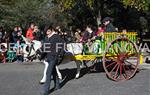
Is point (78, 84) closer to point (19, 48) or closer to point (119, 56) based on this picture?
point (119, 56)

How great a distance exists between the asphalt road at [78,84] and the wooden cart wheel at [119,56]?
256 mm

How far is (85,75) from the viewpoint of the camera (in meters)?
14.1

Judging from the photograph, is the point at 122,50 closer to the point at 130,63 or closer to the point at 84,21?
the point at 130,63

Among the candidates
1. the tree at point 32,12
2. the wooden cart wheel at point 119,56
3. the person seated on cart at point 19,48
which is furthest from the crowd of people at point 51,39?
the tree at point 32,12

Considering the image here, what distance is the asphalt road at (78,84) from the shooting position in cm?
1127

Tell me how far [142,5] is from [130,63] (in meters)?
15.2

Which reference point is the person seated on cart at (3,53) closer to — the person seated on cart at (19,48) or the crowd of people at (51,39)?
the crowd of people at (51,39)

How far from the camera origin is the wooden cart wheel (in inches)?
505

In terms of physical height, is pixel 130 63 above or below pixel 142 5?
below

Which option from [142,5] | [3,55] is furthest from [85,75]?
[142,5]

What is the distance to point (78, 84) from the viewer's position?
12414 mm

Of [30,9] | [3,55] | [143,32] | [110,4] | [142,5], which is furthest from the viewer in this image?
[143,32]

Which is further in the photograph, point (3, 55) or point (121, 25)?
point (121, 25)

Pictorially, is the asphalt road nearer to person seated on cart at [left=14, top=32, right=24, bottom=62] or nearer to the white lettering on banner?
the white lettering on banner
